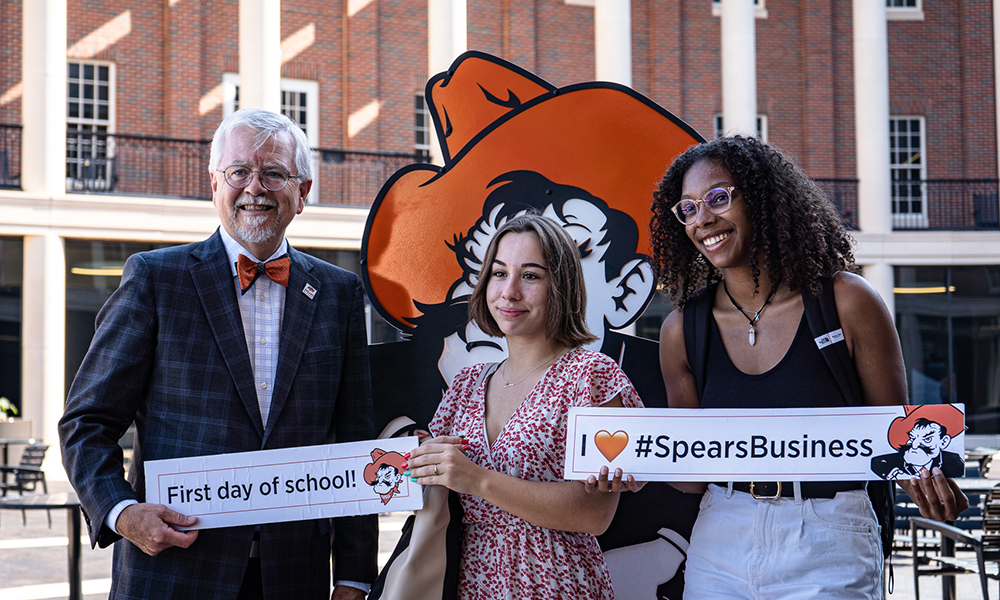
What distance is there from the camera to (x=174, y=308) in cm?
250

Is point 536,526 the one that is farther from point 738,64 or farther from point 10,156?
point 738,64

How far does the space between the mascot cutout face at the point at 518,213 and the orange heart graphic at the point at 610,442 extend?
1141mm

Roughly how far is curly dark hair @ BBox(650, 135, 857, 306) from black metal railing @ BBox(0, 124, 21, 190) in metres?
16.2

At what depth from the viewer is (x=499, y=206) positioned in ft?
11.7

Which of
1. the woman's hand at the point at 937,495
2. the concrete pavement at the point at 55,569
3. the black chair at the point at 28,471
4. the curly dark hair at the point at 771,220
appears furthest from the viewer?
the black chair at the point at 28,471

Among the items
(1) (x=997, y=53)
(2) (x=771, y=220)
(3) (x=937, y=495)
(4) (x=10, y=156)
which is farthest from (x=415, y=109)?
(3) (x=937, y=495)

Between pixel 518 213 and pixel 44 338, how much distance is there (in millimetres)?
13454

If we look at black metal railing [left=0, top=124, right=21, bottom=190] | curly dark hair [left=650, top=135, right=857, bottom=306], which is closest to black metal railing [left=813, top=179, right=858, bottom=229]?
black metal railing [left=0, top=124, right=21, bottom=190]

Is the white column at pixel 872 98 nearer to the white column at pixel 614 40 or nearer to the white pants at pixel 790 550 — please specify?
the white column at pixel 614 40

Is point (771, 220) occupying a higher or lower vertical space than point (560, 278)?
higher

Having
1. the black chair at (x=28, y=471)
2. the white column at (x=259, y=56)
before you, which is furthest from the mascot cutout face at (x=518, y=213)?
the white column at (x=259, y=56)

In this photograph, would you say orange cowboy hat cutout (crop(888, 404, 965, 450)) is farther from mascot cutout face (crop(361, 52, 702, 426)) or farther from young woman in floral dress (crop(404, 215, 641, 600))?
mascot cutout face (crop(361, 52, 702, 426))

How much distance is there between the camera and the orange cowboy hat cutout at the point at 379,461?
2.47m

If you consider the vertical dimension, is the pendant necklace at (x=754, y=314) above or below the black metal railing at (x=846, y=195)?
below
